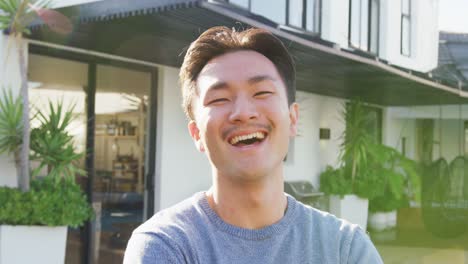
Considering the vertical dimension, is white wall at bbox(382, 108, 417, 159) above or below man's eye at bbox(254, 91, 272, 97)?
above

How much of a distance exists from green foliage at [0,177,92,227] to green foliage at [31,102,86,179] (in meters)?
0.13

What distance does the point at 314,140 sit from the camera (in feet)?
35.8

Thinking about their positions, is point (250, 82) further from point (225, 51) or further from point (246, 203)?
point (246, 203)

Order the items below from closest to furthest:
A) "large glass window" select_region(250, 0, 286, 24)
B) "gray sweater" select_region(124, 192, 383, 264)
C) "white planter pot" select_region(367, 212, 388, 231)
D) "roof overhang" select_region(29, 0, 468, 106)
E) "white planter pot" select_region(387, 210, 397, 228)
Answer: "gray sweater" select_region(124, 192, 383, 264), "roof overhang" select_region(29, 0, 468, 106), "large glass window" select_region(250, 0, 286, 24), "white planter pot" select_region(367, 212, 388, 231), "white planter pot" select_region(387, 210, 397, 228)

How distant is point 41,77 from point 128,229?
2077 millimetres

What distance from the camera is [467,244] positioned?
1079 cm

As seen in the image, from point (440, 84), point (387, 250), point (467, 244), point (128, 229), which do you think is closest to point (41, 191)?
point (128, 229)

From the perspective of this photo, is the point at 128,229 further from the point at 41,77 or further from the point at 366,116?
the point at 366,116

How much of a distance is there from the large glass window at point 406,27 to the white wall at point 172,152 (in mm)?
7532

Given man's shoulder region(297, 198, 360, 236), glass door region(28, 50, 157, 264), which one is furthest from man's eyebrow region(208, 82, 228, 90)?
glass door region(28, 50, 157, 264)

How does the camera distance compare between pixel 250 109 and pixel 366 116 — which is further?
pixel 366 116

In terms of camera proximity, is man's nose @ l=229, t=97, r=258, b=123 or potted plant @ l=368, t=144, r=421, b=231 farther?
potted plant @ l=368, t=144, r=421, b=231

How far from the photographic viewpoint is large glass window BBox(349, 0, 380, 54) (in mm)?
11492

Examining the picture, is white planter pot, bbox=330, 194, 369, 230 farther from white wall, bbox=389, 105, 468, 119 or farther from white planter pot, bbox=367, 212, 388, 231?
white wall, bbox=389, 105, 468, 119
